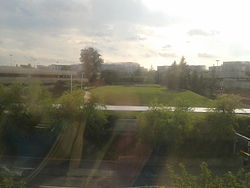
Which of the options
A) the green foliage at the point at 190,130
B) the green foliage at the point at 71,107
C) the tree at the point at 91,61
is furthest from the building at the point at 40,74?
the green foliage at the point at 190,130

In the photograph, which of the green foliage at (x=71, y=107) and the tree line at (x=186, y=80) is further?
the tree line at (x=186, y=80)

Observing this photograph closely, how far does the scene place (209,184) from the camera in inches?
130

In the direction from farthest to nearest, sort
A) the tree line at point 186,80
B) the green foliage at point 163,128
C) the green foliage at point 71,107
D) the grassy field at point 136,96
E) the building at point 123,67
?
the tree line at point 186,80, the building at point 123,67, the grassy field at point 136,96, the green foliage at point 71,107, the green foliage at point 163,128

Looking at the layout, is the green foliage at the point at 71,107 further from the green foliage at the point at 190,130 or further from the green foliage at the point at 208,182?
the green foliage at the point at 208,182

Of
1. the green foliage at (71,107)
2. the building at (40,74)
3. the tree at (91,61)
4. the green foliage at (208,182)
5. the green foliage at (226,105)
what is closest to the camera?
the green foliage at (208,182)

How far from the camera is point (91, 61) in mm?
18359

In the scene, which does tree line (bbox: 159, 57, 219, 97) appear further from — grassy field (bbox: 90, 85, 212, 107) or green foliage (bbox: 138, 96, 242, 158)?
green foliage (bbox: 138, 96, 242, 158)

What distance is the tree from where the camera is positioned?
17.7 metres

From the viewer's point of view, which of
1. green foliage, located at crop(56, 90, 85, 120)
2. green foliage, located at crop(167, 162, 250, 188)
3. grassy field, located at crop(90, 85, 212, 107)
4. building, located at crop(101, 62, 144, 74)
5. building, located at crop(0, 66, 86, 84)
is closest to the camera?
green foliage, located at crop(167, 162, 250, 188)

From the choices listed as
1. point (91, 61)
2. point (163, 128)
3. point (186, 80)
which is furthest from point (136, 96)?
point (163, 128)

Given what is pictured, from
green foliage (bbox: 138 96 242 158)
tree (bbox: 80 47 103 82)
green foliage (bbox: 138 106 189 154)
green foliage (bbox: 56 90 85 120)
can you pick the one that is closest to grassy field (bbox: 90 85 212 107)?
tree (bbox: 80 47 103 82)

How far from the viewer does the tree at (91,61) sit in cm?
1767

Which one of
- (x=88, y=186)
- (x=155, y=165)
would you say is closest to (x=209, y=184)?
(x=88, y=186)

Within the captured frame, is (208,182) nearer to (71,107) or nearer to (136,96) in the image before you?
(71,107)
